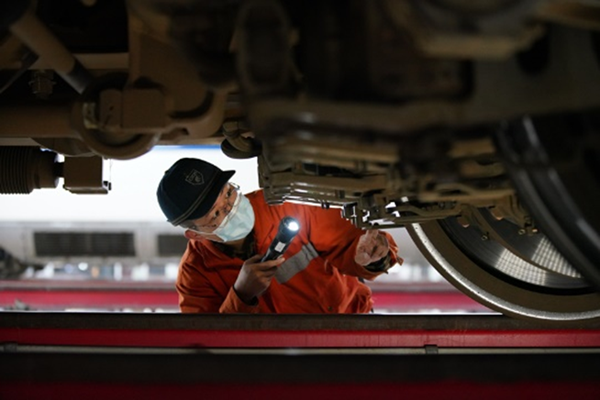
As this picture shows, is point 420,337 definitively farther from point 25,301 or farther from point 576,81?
point 25,301

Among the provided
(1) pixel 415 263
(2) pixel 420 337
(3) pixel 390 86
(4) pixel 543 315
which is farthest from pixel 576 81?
(1) pixel 415 263

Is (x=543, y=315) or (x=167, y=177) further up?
(x=167, y=177)

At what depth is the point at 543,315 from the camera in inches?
64.3

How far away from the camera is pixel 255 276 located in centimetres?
224

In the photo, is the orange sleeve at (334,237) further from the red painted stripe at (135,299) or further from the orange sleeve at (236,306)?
the red painted stripe at (135,299)

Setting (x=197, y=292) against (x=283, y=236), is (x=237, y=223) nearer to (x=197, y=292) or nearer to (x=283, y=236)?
(x=283, y=236)

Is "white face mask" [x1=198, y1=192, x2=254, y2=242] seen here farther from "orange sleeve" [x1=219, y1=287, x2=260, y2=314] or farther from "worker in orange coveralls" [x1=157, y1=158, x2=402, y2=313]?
"orange sleeve" [x1=219, y1=287, x2=260, y2=314]

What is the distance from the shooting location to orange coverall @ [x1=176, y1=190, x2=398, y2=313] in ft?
8.23

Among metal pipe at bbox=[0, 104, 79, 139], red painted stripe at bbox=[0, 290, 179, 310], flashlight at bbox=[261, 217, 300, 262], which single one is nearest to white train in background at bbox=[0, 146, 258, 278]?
red painted stripe at bbox=[0, 290, 179, 310]

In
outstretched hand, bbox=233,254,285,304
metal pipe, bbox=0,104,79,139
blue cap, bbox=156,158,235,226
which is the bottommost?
outstretched hand, bbox=233,254,285,304

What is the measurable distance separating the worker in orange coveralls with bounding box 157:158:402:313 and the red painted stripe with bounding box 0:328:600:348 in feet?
1.09

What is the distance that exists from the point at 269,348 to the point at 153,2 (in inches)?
52.3

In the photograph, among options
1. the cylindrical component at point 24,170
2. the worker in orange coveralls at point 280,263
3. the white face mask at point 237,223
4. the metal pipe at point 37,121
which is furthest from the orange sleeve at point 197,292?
the metal pipe at point 37,121

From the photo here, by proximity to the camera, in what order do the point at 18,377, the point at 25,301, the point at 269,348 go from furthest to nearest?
the point at 25,301
the point at 269,348
the point at 18,377
